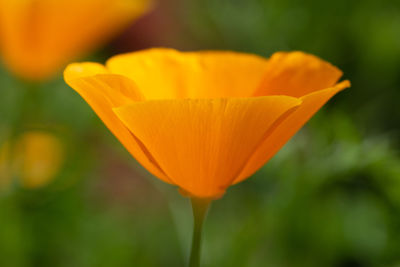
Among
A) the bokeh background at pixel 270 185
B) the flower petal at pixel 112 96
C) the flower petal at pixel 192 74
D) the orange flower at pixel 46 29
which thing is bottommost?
the bokeh background at pixel 270 185

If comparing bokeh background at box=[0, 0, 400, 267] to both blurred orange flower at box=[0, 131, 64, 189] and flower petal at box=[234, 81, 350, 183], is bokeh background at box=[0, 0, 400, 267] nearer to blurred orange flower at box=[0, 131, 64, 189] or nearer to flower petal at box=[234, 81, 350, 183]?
blurred orange flower at box=[0, 131, 64, 189]

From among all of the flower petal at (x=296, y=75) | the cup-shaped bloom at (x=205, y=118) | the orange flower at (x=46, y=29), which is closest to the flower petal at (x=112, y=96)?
the cup-shaped bloom at (x=205, y=118)

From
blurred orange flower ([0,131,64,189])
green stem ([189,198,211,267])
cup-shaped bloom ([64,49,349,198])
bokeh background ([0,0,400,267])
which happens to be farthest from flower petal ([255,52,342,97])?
blurred orange flower ([0,131,64,189])

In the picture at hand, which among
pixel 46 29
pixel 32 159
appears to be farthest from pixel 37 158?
pixel 46 29

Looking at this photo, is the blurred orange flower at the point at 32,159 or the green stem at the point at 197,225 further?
the blurred orange flower at the point at 32,159

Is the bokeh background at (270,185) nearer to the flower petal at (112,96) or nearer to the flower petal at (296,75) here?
the flower petal at (296,75)

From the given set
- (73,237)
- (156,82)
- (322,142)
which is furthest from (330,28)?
(156,82)
